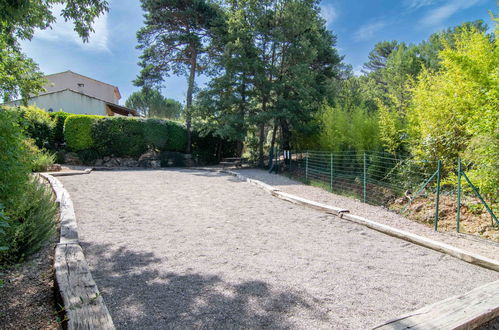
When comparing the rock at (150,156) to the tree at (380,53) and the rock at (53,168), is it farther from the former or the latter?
the tree at (380,53)

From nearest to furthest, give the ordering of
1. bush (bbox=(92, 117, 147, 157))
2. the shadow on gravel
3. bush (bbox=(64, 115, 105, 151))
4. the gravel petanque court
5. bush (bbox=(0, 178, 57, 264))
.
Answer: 1. the shadow on gravel
2. the gravel petanque court
3. bush (bbox=(0, 178, 57, 264))
4. bush (bbox=(64, 115, 105, 151))
5. bush (bbox=(92, 117, 147, 157))

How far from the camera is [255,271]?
9.17 feet

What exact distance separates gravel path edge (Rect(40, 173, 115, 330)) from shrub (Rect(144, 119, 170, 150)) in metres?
11.8

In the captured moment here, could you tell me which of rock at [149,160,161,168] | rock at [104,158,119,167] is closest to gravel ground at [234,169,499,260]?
rock at [149,160,161,168]

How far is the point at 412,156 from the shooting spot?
681 cm

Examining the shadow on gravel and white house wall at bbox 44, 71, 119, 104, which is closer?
the shadow on gravel

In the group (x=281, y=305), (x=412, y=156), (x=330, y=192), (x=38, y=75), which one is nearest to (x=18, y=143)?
(x=281, y=305)

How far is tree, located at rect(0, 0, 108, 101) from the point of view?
3.42 meters

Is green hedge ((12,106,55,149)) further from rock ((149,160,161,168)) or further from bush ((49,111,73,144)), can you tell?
rock ((149,160,161,168))

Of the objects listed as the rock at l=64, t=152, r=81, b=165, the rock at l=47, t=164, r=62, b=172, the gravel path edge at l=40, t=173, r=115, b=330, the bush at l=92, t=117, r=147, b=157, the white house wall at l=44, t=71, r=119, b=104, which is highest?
the white house wall at l=44, t=71, r=119, b=104

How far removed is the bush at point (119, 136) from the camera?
13.4 metres

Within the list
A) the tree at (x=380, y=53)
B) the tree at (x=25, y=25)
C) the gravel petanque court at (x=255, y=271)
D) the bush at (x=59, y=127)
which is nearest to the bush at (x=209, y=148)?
the bush at (x=59, y=127)

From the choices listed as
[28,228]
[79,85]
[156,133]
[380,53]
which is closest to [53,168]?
[156,133]

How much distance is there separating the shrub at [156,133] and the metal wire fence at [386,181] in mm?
8132
